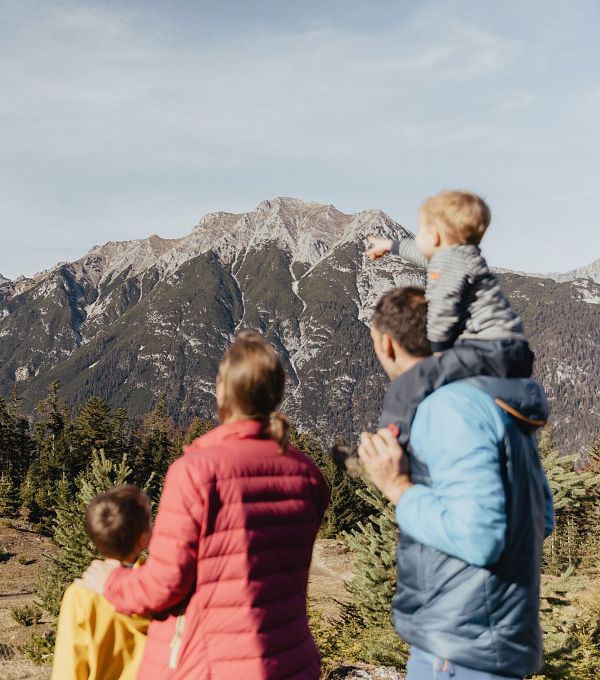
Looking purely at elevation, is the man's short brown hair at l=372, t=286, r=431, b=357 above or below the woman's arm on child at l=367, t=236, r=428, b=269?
below

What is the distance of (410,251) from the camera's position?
354 cm

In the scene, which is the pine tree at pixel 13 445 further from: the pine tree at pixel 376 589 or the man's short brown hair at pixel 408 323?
the man's short brown hair at pixel 408 323

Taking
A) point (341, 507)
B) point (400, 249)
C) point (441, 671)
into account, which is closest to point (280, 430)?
point (441, 671)

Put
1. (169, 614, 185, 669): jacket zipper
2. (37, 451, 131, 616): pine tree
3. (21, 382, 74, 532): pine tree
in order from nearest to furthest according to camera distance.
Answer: (169, 614, 185, 669): jacket zipper < (37, 451, 131, 616): pine tree < (21, 382, 74, 532): pine tree

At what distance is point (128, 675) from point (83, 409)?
54.7m

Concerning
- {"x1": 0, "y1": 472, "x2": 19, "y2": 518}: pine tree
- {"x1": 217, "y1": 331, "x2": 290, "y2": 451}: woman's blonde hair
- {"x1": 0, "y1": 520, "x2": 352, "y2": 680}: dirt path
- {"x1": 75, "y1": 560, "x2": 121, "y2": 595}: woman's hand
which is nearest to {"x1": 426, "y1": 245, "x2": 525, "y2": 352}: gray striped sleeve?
{"x1": 217, "y1": 331, "x2": 290, "y2": 451}: woman's blonde hair

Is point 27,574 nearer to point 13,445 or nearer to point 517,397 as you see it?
point 13,445

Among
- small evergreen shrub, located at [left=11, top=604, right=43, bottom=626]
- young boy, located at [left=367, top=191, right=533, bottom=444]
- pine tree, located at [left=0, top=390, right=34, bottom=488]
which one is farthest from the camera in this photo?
pine tree, located at [left=0, top=390, right=34, bottom=488]

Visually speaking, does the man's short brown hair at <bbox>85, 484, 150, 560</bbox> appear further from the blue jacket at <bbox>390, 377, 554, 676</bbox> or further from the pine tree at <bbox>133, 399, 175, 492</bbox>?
the pine tree at <bbox>133, 399, 175, 492</bbox>

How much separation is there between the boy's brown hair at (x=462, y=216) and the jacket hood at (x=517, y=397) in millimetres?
722

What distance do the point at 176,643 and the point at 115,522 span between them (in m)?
0.78

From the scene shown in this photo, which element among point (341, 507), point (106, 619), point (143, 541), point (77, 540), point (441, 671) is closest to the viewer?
point (441, 671)

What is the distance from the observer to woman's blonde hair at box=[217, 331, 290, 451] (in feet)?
9.80

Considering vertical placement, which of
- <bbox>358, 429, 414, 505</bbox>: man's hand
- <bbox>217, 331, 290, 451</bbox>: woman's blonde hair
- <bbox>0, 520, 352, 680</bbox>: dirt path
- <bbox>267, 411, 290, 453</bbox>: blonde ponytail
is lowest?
<bbox>0, 520, 352, 680</bbox>: dirt path
